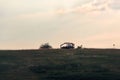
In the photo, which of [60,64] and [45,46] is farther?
[45,46]

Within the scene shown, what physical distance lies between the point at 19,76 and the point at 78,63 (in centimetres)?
986

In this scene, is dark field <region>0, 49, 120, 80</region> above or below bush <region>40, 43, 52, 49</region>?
below

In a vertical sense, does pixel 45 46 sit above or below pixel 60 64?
above

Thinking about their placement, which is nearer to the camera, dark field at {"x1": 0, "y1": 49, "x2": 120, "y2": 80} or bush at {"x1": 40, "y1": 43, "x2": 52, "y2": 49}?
dark field at {"x1": 0, "y1": 49, "x2": 120, "y2": 80}

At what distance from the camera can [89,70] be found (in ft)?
245

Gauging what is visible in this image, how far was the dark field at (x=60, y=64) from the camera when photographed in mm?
71625

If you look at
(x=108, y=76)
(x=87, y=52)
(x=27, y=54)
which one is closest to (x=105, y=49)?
(x=87, y=52)

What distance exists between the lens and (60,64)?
A: 77.2 m

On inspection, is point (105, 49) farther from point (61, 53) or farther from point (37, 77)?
point (37, 77)

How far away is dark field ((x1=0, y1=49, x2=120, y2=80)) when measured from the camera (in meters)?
71.6

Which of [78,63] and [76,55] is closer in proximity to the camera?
[78,63]

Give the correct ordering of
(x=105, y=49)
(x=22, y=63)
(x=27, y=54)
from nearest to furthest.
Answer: (x=22, y=63), (x=27, y=54), (x=105, y=49)

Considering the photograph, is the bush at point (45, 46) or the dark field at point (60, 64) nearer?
the dark field at point (60, 64)

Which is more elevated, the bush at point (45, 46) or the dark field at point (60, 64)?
the bush at point (45, 46)
